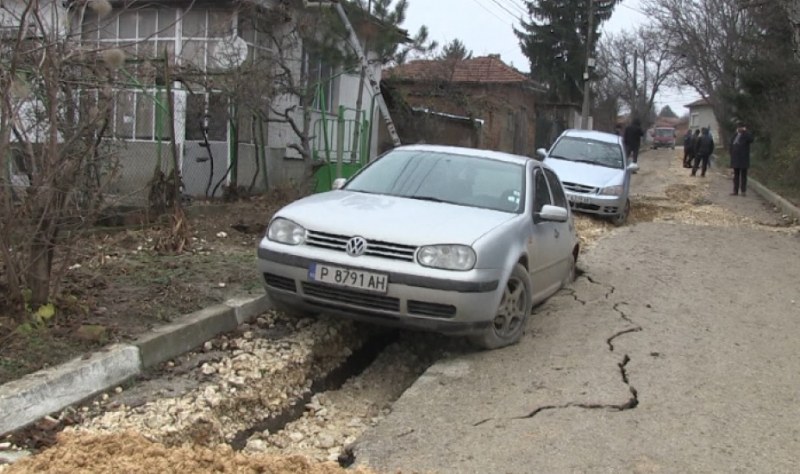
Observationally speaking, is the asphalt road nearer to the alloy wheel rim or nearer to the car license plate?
the alloy wheel rim

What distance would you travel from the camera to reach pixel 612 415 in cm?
430

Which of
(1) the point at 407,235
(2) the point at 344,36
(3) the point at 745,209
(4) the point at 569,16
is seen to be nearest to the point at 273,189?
(2) the point at 344,36

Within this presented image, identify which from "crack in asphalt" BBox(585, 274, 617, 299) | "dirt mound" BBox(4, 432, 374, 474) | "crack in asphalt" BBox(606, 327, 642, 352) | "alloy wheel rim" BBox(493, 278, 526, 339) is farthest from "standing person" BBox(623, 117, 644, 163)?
"dirt mound" BBox(4, 432, 374, 474)

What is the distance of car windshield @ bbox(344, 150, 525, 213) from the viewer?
20.0 ft

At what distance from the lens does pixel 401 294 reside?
16.1 feet

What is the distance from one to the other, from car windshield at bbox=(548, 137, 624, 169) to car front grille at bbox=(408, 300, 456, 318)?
33.1 ft

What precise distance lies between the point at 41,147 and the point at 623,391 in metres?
3.89

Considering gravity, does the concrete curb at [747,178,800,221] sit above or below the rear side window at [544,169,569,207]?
below

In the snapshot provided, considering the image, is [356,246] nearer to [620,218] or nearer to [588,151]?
[620,218]

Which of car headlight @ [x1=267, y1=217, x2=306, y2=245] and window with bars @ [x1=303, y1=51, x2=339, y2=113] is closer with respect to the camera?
car headlight @ [x1=267, y1=217, x2=306, y2=245]

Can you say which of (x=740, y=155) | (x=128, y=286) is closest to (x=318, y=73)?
(x=128, y=286)

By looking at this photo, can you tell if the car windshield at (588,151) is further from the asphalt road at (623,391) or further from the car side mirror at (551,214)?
the car side mirror at (551,214)

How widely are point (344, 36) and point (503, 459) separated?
9.20 meters

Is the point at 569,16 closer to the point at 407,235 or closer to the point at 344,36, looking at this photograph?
the point at 344,36
